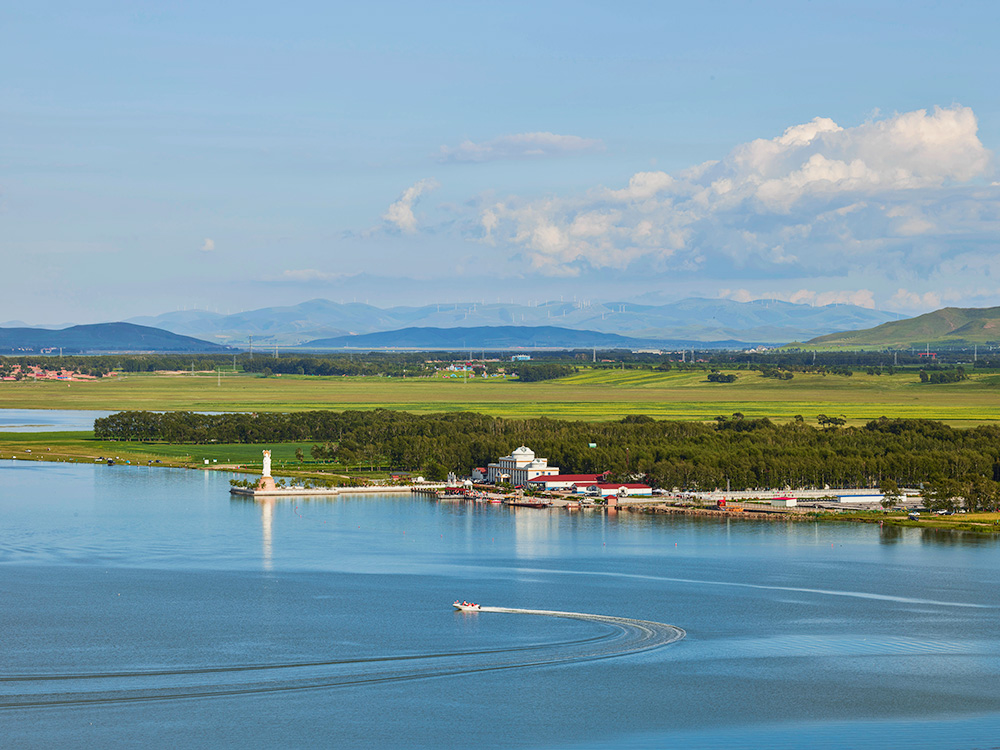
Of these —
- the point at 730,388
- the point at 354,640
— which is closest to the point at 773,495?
the point at 354,640

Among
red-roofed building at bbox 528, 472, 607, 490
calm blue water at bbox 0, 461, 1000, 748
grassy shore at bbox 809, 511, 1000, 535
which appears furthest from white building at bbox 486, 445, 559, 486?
grassy shore at bbox 809, 511, 1000, 535

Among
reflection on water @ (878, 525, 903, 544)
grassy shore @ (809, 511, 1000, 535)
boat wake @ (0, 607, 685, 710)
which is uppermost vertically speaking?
grassy shore @ (809, 511, 1000, 535)

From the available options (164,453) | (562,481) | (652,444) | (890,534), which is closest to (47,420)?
(164,453)

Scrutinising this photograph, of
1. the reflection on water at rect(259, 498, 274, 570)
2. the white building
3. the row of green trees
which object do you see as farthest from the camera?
the white building

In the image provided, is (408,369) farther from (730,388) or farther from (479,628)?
(479,628)

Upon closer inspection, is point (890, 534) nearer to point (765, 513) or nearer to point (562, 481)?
point (765, 513)

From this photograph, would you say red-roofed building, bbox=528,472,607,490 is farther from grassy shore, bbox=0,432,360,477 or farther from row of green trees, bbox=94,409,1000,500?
grassy shore, bbox=0,432,360,477

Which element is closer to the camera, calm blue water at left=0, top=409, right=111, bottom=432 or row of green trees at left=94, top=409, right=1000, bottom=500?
row of green trees at left=94, top=409, right=1000, bottom=500
